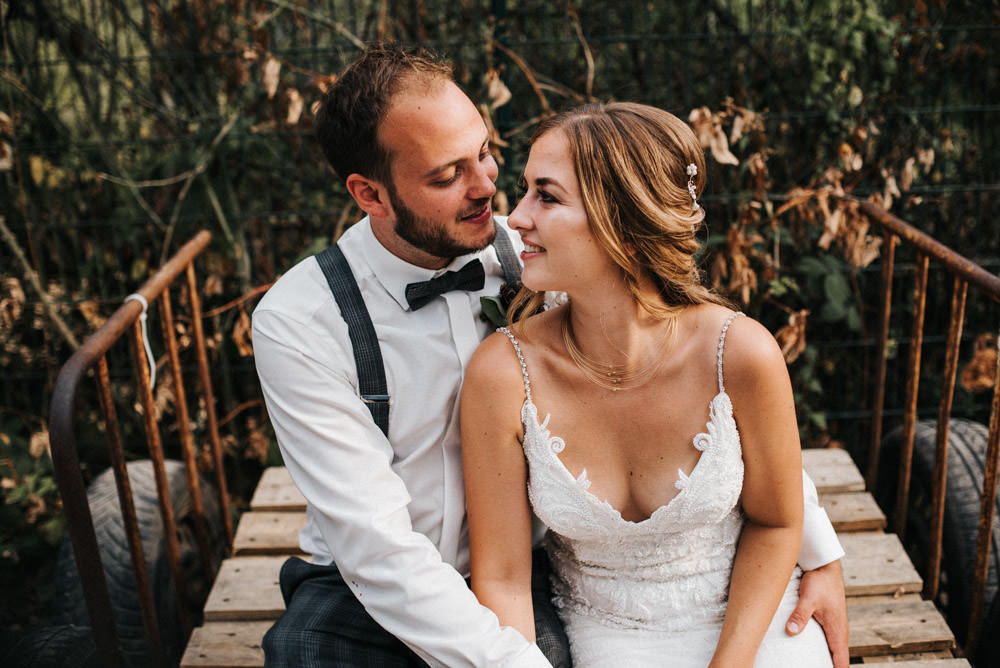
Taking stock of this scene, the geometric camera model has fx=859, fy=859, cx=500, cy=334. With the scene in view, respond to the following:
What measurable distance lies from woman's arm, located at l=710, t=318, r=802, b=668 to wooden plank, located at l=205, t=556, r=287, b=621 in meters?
1.25

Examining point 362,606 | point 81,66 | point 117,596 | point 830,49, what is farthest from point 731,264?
point 81,66

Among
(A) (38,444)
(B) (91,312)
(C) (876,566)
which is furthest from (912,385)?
(A) (38,444)

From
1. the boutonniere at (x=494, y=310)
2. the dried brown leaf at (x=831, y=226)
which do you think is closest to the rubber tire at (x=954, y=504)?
the dried brown leaf at (x=831, y=226)

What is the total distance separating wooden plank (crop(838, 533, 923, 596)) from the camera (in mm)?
2340

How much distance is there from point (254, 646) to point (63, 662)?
45cm

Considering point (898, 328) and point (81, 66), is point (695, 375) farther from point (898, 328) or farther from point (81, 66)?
point (81, 66)

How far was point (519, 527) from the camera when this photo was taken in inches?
73.5

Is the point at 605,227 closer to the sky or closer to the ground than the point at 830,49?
closer to the ground

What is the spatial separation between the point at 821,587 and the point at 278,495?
174cm

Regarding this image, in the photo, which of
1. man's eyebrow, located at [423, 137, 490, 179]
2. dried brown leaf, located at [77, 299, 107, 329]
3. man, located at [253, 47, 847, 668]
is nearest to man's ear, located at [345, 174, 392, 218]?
man, located at [253, 47, 847, 668]

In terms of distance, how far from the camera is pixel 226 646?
2256mm

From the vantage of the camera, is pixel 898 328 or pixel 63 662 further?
pixel 898 328

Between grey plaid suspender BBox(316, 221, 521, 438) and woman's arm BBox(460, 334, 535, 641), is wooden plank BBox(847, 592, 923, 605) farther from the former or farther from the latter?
grey plaid suspender BBox(316, 221, 521, 438)

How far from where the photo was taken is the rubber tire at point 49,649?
2047 millimetres
